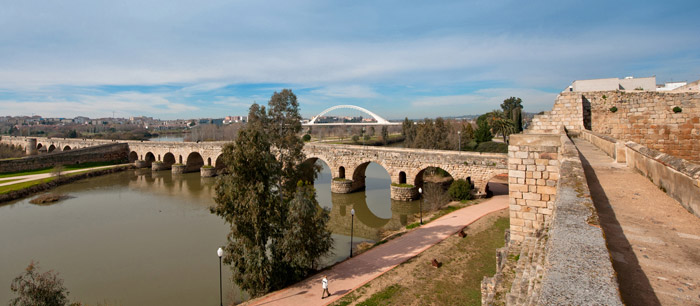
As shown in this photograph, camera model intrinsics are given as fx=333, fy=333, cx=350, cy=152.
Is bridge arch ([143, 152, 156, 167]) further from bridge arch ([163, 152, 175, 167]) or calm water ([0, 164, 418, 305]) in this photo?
calm water ([0, 164, 418, 305])

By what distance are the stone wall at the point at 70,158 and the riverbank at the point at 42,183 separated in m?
3.92

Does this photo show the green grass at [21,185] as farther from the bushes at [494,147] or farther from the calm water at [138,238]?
the bushes at [494,147]

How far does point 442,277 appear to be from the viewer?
30.1ft

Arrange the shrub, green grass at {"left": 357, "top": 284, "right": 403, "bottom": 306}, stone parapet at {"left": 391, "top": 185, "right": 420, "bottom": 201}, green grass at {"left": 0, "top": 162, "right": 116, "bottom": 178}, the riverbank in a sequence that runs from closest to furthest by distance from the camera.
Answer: green grass at {"left": 357, "top": 284, "right": 403, "bottom": 306}
the shrub
stone parapet at {"left": 391, "top": 185, "right": 420, "bottom": 201}
the riverbank
green grass at {"left": 0, "top": 162, "right": 116, "bottom": 178}

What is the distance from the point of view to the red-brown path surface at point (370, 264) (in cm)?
845

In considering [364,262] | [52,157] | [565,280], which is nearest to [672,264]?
[565,280]

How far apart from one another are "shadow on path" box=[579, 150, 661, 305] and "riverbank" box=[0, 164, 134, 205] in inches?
1228

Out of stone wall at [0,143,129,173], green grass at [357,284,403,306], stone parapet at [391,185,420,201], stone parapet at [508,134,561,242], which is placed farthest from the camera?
stone wall at [0,143,129,173]

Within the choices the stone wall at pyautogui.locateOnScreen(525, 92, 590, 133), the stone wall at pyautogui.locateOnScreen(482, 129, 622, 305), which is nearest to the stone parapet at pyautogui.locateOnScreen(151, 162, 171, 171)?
the stone wall at pyautogui.locateOnScreen(525, 92, 590, 133)

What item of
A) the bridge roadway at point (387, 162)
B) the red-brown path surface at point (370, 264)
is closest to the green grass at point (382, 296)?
the red-brown path surface at point (370, 264)

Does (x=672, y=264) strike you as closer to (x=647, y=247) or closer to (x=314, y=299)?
(x=647, y=247)

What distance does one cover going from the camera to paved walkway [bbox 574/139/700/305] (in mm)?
1990

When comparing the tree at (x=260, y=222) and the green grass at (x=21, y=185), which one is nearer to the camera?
the tree at (x=260, y=222)

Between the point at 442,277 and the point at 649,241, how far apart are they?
6.98m
